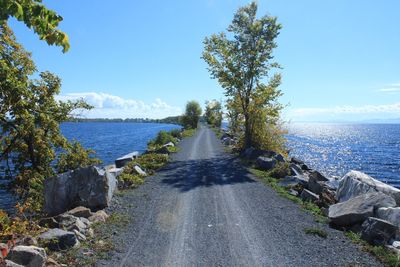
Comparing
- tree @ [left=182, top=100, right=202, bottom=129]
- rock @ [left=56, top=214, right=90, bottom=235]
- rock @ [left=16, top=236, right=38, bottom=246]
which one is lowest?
rock @ [left=56, top=214, right=90, bottom=235]

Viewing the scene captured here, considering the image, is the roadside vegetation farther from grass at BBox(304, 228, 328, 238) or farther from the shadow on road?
grass at BBox(304, 228, 328, 238)

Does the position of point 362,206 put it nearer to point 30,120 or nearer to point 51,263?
point 51,263

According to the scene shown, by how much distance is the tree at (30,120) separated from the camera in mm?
13680

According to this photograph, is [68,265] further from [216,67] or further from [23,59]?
[216,67]

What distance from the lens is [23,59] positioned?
1482 centimetres

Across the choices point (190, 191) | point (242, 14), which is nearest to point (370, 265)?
point (190, 191)

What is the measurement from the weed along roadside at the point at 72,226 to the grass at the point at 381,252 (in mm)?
7390

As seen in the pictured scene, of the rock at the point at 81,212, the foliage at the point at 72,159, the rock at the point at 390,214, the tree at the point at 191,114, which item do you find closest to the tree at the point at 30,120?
the foliage at the point at 72,159

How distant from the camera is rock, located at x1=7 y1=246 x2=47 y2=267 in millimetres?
7203

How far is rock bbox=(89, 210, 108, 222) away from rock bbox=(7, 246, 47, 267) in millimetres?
4045

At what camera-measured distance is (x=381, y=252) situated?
30.1 feet

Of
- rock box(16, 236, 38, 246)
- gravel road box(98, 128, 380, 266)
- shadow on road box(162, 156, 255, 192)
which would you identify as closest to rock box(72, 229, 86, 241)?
gravel road box(98, 128, 380, 266)

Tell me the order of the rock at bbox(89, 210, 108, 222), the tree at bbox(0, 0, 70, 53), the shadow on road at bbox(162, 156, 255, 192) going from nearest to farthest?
the tree at bbox(0, 0, 70, 53) → the rock at bbox(89, 210, 108, 222) → the shadow on road at bbox(162, 156, 255, 192)

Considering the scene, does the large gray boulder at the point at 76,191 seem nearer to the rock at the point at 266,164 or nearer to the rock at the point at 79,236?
the rock at the point at 79,236
